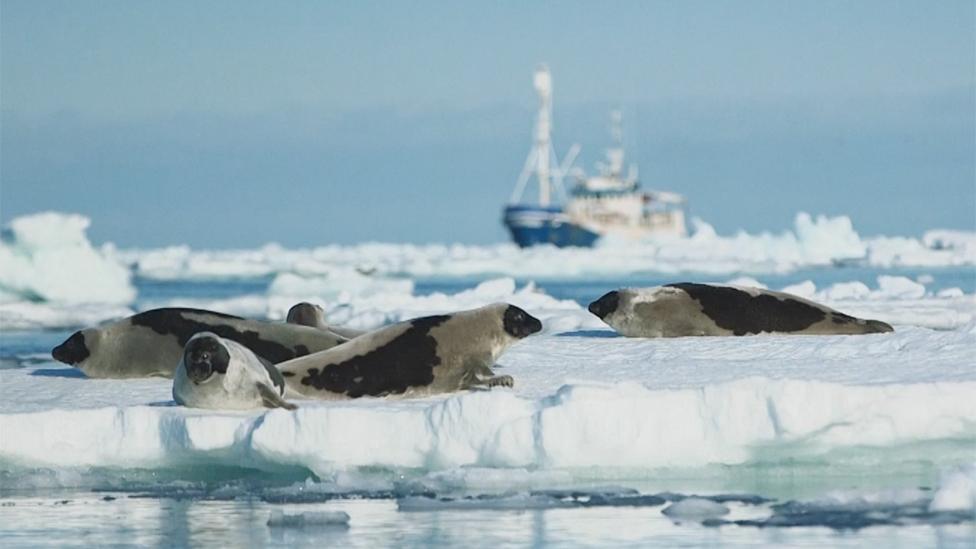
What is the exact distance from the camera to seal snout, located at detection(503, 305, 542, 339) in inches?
333

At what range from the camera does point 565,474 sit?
673 centimetres

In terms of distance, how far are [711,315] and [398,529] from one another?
4775 mm

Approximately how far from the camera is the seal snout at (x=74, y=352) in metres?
9.15

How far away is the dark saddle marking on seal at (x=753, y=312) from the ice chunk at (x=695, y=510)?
4305 mm

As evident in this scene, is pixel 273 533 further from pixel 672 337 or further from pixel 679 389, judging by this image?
pixel 672 337

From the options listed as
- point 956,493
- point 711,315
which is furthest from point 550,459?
point 711,315

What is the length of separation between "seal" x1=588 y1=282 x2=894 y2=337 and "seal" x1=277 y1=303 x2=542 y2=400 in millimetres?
1840

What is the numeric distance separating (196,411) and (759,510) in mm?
2468

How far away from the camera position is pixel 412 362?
318 inches

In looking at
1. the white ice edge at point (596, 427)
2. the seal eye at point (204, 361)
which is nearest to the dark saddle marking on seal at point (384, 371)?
the seal eye at point (204, 361)

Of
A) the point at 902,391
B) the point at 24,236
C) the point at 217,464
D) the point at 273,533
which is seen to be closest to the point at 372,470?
the point at 217,464

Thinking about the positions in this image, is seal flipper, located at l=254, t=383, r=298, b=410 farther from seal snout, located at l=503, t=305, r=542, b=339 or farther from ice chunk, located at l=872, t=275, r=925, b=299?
ice chunk, located at l=872, t=275, r=925, b=299

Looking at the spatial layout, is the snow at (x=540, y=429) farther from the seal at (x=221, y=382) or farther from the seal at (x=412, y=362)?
the seal at (x=412, y=362)

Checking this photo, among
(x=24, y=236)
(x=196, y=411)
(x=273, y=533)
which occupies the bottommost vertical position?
(x=273, y=533)
